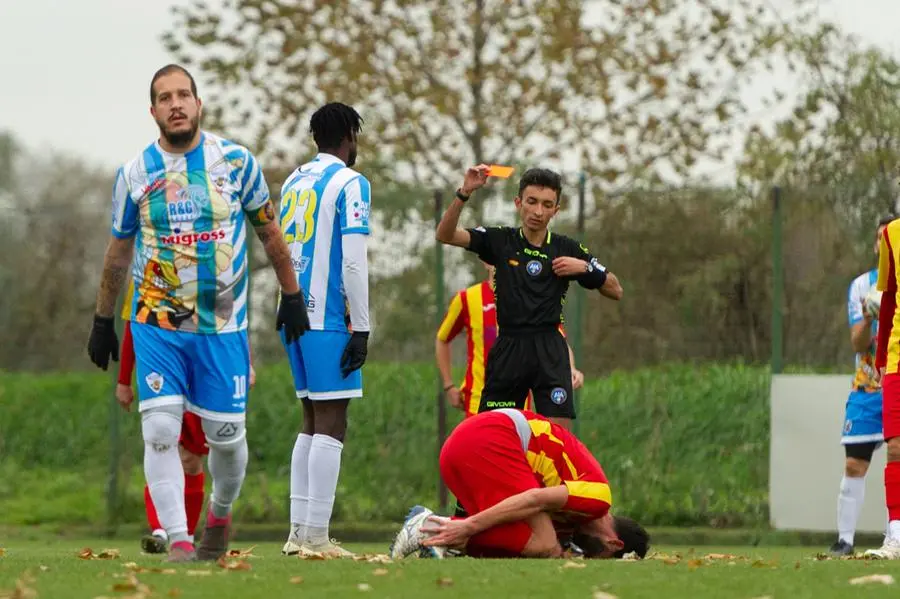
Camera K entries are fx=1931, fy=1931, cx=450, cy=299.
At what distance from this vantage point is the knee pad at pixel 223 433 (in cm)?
889

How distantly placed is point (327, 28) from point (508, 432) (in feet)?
60.2

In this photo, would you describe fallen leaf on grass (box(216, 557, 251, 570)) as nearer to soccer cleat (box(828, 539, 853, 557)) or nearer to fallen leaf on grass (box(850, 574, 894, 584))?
fallen leaf on grass (box(850, 574, 894, 584))

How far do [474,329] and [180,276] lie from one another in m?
4.76

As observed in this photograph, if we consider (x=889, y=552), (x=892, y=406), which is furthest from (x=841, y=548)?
(x=889, y=552)

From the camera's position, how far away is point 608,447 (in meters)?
16.6

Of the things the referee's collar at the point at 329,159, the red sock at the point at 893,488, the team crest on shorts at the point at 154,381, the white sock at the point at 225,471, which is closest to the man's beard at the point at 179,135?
the team crest on shorts at the point at 154,381

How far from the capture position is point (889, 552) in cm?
981

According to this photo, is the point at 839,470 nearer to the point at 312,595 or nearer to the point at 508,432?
the point at 508,432

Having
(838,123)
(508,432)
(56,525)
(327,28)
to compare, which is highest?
(327,28)

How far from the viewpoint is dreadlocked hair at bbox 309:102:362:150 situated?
10398mm

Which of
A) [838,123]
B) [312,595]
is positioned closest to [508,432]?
[312,595]

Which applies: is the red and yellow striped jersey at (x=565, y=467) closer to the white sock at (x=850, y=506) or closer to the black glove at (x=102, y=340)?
the black glove at (x=102, y=340)

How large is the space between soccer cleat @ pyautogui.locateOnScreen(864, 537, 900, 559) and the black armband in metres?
2.21

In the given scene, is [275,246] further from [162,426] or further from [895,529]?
[895,529]
